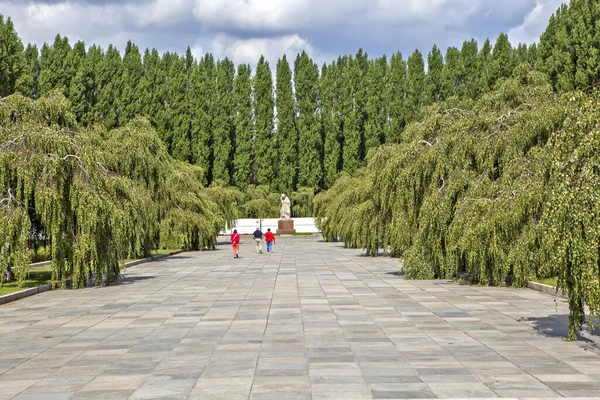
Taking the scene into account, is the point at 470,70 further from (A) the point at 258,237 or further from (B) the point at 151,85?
(A) the point at 258,237

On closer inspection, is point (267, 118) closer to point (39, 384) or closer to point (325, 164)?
point (325, 164)

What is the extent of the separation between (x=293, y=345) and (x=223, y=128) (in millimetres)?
70558

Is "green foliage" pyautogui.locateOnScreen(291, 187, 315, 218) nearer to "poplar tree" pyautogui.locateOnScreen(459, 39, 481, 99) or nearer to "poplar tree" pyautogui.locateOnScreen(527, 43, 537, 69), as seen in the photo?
"poplar tree" pyautogui.locateOnScreen(459, 39, 481, 99)

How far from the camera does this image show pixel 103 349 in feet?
35.0

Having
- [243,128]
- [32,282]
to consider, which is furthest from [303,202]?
[32,282]

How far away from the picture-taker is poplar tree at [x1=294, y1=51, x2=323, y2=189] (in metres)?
80.6

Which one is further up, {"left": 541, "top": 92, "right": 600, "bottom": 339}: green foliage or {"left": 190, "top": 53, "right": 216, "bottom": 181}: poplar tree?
{"left": 190, "top": 53, "right": 216, "bottom": 181}: poplar tree

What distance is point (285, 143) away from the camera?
80938mm

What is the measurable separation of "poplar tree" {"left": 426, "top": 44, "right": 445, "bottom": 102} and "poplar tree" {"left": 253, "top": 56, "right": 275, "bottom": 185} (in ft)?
62.3

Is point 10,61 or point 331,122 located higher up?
point 10,61

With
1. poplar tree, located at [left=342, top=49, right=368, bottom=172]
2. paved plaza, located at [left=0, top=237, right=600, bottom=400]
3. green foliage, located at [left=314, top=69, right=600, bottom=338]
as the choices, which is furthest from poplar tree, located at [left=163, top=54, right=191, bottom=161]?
paved plaza, located at [left=0, top=237, right=600, bottom=400]

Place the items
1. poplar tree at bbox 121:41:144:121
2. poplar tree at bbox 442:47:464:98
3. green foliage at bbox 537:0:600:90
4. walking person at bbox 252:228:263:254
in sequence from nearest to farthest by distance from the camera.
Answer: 1. walking person at bbox 252:228:263:254
2. green foliage at bbox 537:0:600:90
3. poplar tree at bbox 121:41:144:121
4. poplar tree at bbox 442:47:464:98

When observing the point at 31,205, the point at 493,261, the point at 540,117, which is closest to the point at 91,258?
the point at 31,205

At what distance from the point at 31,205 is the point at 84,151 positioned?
2214 millimetres
